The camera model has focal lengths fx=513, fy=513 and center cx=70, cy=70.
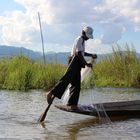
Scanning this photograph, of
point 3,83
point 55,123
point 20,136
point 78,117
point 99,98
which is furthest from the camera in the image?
point 3,83

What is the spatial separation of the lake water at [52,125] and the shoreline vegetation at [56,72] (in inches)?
118

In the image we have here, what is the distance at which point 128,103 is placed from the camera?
11.7 meters

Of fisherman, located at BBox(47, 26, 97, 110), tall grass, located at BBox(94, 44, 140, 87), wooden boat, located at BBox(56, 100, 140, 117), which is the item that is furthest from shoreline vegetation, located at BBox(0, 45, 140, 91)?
fisherman, located at BBox(47, 26, 97, 110)

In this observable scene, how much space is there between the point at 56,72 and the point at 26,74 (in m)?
1.36

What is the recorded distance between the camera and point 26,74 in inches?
682

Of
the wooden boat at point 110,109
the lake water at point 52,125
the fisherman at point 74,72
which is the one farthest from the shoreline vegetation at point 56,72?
the fisherman at point 74,72

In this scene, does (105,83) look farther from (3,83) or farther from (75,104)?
(75,104)

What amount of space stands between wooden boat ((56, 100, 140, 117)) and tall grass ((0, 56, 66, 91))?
605 cm

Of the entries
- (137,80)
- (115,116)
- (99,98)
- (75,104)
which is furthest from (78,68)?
(137,80)

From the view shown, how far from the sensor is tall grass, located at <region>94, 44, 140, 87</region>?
1938 centimetres

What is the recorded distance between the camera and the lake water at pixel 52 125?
8.89m

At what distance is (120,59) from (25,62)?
401 cm

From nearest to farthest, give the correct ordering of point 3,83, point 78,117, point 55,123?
point 55,123 < point 78,117 < point 3,83

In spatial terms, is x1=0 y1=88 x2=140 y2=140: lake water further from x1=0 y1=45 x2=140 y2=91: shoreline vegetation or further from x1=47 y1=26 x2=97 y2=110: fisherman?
x1=0 y1=45 x2=140 y2=91: shoreline vegetation
